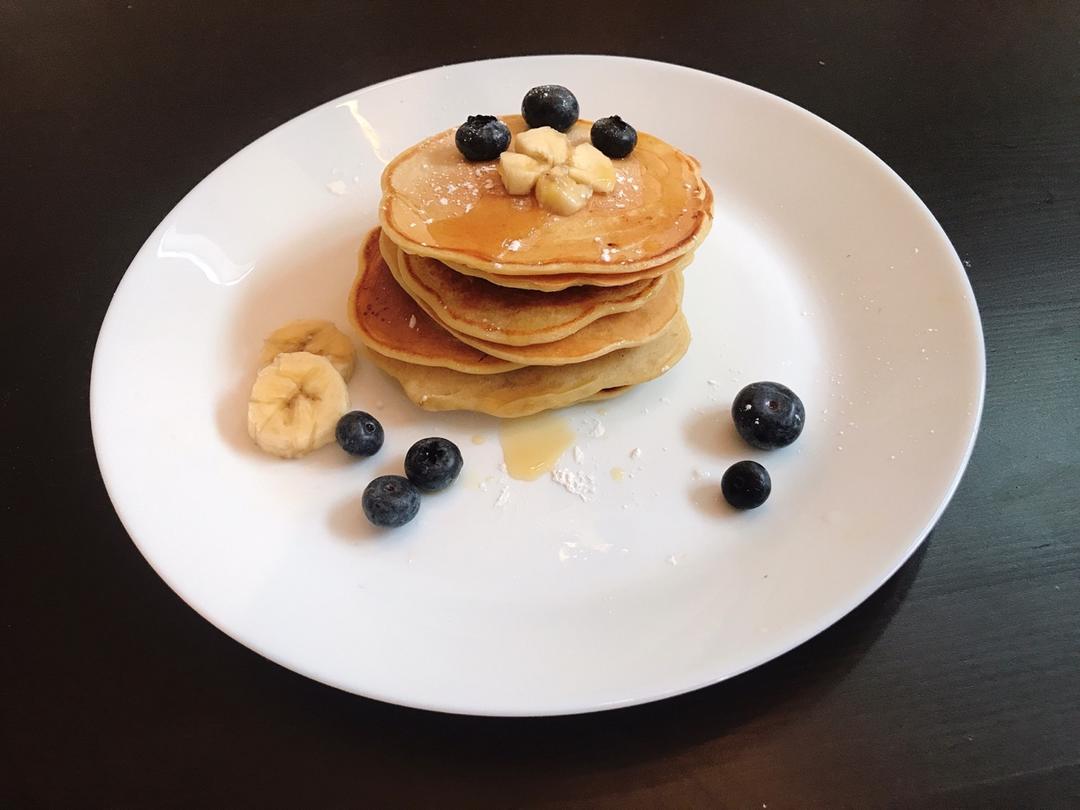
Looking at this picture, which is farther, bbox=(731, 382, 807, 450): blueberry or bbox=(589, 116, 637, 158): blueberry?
bbox=(589, 116, 637, 158): blueberry

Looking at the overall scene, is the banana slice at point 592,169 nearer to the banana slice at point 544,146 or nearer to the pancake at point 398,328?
the banana slice at point 544,146

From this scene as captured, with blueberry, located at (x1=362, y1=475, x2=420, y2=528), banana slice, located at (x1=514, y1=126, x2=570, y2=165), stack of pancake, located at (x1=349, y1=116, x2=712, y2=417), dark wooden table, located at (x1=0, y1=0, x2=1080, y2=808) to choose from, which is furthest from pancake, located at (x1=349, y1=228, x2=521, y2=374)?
dark wooden table, located at (x1=0, y1=0, x2=1080, y2=808)

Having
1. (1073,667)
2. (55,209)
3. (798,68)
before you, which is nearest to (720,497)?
(1073,667)

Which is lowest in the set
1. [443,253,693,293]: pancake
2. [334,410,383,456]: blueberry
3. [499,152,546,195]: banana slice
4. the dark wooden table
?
the dark wooden table

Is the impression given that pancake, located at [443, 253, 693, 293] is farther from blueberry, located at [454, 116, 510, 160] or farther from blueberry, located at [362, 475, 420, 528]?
blueberry, located at [362, 475, 420, 528]

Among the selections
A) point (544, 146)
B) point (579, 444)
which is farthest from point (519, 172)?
point (579, 444)

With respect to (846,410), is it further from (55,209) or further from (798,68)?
(55,209)

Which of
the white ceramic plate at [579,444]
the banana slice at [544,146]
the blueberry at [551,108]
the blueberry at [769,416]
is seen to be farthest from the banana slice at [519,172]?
the blueberry at [769,416]
